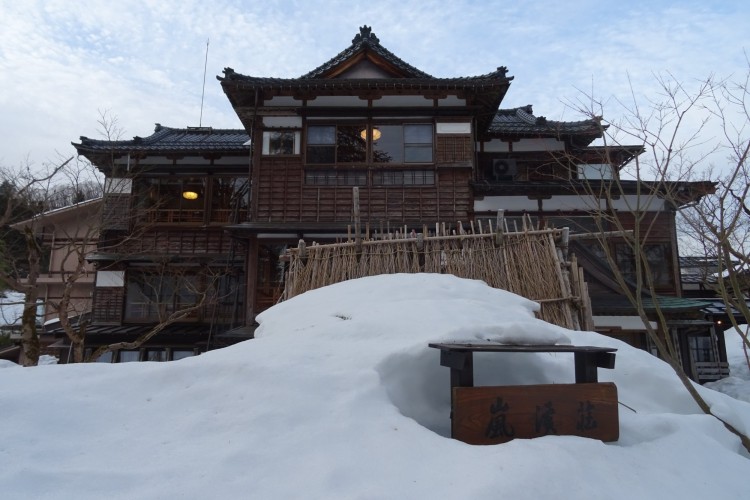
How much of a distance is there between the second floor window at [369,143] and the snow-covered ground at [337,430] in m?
8.52

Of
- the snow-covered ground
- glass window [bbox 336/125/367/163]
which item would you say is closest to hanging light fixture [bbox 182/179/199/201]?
glass window [bbox 336/125/367/163]

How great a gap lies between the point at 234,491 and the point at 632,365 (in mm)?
3944

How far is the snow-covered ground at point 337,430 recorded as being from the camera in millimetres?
2307

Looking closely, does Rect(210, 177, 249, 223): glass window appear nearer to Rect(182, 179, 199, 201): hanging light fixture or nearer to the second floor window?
Rect(182, 179, 199, 201): hanging light fixture

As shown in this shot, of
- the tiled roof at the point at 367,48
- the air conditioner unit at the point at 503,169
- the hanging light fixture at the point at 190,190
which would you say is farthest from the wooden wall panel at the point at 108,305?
the air conditioner unit at the point at 503,169

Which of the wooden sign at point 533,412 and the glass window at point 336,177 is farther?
the glass window at point 336,177

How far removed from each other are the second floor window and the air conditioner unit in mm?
2983

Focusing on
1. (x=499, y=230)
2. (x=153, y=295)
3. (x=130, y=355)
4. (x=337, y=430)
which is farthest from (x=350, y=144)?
(x=337, y=430)

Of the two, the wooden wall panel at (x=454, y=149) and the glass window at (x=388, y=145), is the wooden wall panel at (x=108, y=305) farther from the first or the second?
the wooden wall panel at (x=454, y=149)

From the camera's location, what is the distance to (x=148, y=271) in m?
14.2

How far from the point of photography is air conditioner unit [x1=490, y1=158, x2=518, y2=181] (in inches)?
551

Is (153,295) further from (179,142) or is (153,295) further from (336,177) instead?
(336,177)

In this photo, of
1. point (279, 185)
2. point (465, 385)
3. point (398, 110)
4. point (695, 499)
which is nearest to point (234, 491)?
point (465, 385)

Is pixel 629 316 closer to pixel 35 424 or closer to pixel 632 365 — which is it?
pixel 632 365
